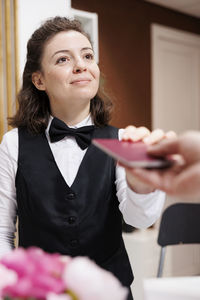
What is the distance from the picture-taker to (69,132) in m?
1.40

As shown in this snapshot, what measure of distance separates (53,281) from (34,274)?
0.03 meters

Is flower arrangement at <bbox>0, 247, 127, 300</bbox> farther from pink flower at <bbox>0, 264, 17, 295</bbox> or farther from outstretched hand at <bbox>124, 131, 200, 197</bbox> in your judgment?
outstretched hand at <bbox>124, 131, 200, 197</bbox>

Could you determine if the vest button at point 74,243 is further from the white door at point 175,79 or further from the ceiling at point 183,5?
the ceiling at point 183,5

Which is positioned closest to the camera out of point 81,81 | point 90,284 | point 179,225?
point 90,284

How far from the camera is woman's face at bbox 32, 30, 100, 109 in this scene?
4.19ft

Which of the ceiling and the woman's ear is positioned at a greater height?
the ceiling

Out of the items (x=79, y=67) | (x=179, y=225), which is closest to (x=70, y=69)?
(x=79, y=67)

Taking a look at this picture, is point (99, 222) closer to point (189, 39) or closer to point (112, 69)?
point (112, 69)

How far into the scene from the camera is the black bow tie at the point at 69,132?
1.40 meters

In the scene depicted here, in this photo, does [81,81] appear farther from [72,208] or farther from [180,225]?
[180,225]

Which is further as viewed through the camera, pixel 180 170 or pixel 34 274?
pixel 180 170

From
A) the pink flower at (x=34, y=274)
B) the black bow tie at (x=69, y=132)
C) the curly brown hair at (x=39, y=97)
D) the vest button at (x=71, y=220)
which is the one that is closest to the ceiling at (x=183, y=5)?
the curly brown hair at (x=39, y=97)

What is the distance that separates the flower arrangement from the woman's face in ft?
2.77

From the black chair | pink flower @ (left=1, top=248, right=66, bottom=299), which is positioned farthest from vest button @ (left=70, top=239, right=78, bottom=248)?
the black chair
